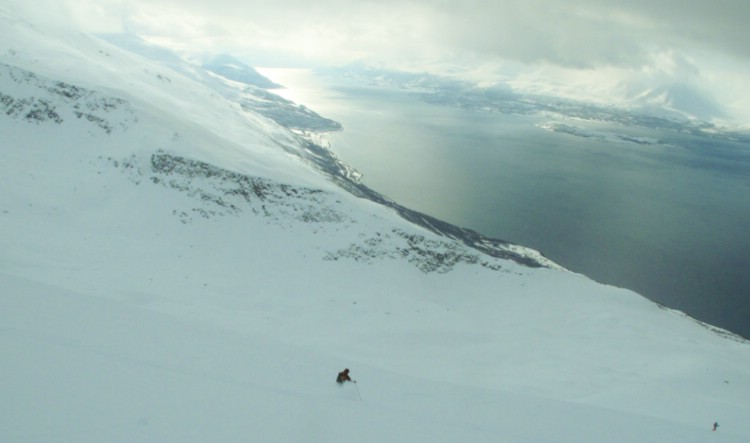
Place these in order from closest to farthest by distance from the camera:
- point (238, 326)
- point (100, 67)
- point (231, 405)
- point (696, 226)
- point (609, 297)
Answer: point (231, 405) → point (238, 326) → point (609, 297) → point (100, 67) → point (696, 226)

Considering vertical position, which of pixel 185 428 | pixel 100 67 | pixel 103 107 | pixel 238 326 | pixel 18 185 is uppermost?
pixel 100 67

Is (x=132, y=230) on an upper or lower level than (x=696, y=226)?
lower

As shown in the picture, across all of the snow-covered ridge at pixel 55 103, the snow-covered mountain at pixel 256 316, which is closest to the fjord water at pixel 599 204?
the snow-covered mountain at pixel 256 316

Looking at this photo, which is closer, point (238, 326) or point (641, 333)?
point (238, 326)

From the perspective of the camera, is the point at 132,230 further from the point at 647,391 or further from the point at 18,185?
the point at 647,391

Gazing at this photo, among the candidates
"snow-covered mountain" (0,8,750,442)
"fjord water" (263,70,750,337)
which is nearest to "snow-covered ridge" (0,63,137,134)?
"snow-covered mountain" (0,8,750,442)

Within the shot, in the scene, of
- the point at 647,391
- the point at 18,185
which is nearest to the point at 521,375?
the point at 647,391

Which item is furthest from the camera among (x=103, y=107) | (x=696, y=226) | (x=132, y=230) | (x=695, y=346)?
(x=696, y=226)
